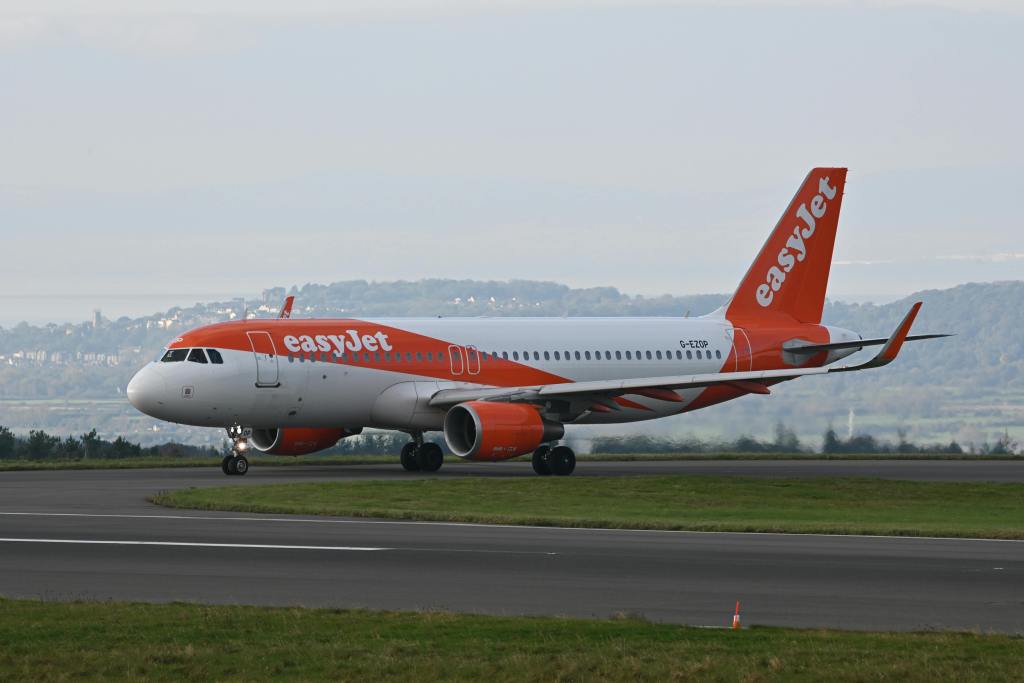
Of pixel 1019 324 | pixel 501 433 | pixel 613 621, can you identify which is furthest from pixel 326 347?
pixel 1019 324

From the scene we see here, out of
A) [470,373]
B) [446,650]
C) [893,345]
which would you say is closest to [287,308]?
[470,373]

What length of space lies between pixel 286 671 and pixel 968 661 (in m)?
5.35

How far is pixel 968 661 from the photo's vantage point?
45.5ft

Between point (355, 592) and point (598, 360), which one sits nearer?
point (355, 592)

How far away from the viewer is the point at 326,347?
1651 inches

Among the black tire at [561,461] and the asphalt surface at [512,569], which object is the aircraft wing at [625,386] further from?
the asphalt surface at [512,569]

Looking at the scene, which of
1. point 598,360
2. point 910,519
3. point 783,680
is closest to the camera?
point 783,680

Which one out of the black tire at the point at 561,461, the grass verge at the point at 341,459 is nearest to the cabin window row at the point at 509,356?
the black tire at the point at 561,461

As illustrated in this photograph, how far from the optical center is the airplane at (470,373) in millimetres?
40375

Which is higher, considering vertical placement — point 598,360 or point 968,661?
point 598,360

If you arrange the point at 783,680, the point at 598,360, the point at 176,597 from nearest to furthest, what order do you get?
the point at 783,680
the point at 176,597
the point at 598,360

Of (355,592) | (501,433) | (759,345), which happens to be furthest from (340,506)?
(759,345)

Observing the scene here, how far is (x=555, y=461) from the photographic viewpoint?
41.9 m

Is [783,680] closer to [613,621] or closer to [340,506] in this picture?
[613,621]
